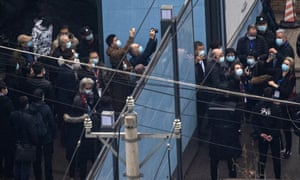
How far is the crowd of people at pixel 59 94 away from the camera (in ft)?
60.3

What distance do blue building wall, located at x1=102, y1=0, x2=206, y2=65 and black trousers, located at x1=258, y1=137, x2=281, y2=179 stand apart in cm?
297

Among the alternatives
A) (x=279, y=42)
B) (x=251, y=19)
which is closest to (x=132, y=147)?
(x=279, y=42)

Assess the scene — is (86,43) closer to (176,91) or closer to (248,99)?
(176,91)

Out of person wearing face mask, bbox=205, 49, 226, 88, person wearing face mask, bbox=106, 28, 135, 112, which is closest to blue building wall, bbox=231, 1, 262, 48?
Result: person wearing face mask, bbox=205, 49, 226, 88

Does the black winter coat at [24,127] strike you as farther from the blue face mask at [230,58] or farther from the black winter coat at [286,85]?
the black winter coat at [286,85]

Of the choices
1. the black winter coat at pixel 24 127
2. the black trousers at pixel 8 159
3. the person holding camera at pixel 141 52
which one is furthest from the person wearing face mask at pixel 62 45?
the black trousers at pixel 8 159

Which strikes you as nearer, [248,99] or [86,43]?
[248,99]

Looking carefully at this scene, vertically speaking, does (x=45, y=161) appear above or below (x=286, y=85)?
below

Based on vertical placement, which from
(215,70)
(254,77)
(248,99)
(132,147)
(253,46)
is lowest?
(132,147)

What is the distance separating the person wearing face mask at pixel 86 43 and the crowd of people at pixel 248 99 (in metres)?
1.79

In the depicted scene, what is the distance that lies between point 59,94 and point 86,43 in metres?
1.15

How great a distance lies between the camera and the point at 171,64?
17969 mm

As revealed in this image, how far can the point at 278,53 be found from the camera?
19.3m

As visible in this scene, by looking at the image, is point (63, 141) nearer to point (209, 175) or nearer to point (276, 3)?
point (209, 175)
